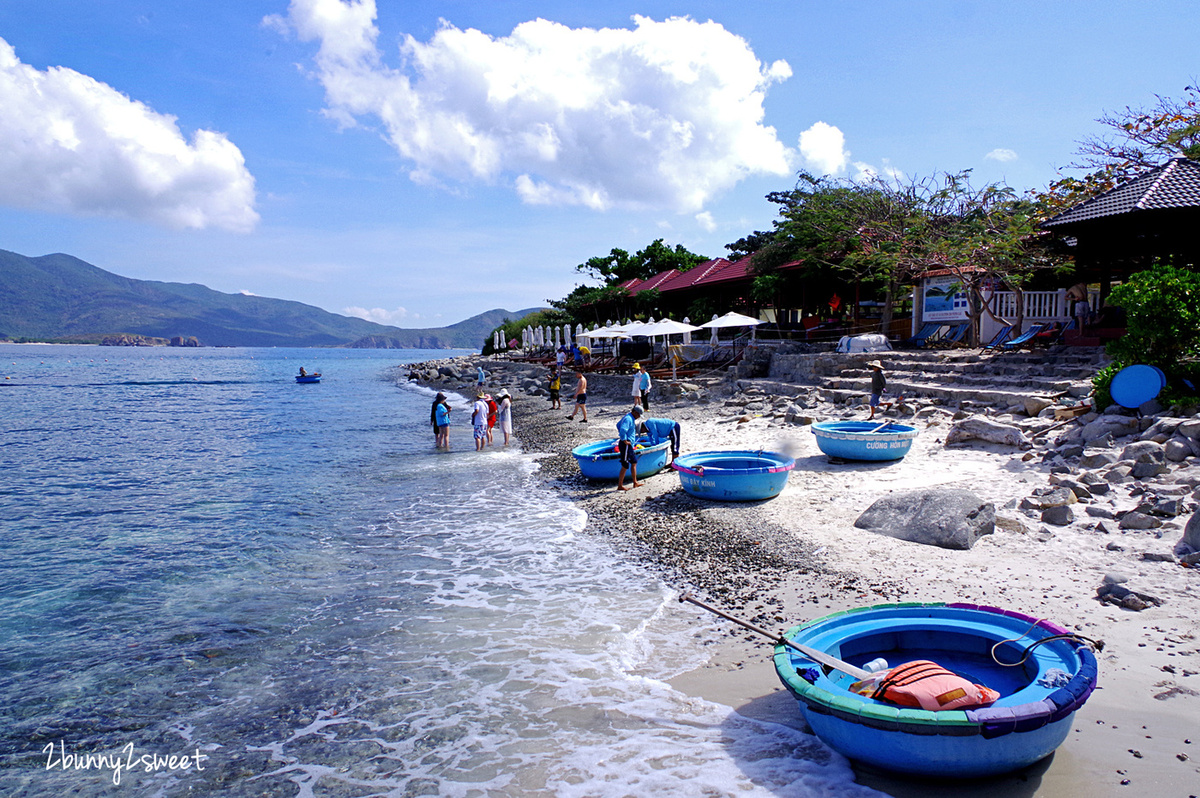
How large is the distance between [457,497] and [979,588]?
8.50 meters

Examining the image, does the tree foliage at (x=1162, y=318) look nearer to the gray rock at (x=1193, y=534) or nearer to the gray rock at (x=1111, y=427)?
the gray rock at (x=1111, y=427)

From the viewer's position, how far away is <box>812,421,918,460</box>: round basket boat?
1062 centimetres

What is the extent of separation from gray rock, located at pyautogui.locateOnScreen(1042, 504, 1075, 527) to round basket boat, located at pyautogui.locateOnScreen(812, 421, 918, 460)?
3.39 m

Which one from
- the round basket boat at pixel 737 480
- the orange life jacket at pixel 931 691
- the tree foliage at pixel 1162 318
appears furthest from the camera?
the tree foliage at pixel 1162 318

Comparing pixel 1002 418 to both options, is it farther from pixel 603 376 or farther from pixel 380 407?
pixel 380 407

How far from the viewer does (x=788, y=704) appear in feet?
15.2

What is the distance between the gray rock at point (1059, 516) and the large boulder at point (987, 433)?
329 cm

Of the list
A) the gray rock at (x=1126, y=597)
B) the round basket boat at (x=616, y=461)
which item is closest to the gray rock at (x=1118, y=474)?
the gray rock at (x=1126, y=597)

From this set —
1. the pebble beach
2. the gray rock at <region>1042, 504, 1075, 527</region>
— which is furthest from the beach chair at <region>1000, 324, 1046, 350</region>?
the gray rock at <region>1042, 504, 1075, 527</region>

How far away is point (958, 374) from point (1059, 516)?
9617 mm

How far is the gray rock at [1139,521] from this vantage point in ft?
21.7

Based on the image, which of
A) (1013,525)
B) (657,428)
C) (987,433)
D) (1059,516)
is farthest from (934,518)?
(657,428)

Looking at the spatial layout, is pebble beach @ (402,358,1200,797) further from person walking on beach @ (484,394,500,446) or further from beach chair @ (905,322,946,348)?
beach chair @ (905,322,946,348)

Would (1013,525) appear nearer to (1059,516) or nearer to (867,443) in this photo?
(1059,516)
